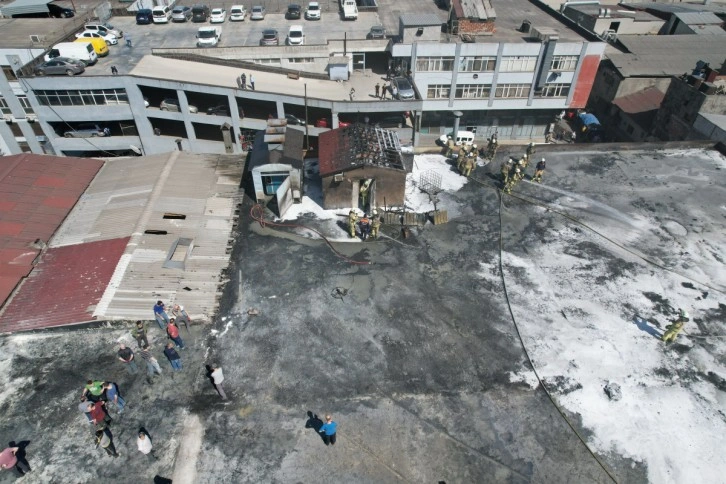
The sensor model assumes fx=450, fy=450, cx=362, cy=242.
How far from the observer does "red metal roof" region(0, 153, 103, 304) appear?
27422 millimetres

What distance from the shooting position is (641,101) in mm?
Answer: 55469

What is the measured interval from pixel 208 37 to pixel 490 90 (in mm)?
32359

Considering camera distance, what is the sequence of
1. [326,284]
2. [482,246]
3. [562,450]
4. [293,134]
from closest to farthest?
[562,450] → [326,284] → [482,246] → [293,134]

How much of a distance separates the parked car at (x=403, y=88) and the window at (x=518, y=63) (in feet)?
37.1

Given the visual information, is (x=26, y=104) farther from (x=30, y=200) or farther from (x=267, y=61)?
(x=267, y=61)

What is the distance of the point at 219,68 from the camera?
4722 centimetres

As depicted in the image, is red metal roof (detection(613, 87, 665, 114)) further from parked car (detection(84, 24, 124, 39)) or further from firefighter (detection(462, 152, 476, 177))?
parked car (detection(84, 24, 124, 39))

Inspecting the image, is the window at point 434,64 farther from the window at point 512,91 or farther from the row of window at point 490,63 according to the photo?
the window at point 512,91

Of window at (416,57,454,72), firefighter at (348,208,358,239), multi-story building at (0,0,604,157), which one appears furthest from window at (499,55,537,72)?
firefighter at (348,208,358,239)

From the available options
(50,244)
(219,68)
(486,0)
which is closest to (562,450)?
(50,244)

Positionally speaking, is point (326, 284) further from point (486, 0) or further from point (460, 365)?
point (486, 0)

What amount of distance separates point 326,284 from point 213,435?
10771 millimetres

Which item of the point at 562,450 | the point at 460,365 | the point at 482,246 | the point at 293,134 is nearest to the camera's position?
the point at 562,450

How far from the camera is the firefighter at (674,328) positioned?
24303mm
